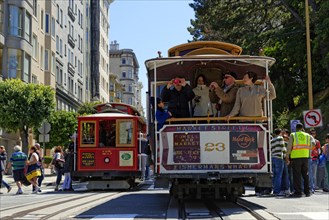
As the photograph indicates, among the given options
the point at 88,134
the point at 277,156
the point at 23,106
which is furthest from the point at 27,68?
the point at 277,156

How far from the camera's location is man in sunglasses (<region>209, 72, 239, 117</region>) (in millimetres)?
10945

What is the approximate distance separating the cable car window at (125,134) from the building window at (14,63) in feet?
68.0

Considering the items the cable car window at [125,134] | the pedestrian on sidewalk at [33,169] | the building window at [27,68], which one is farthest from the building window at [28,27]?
the cable car window at [125,134]

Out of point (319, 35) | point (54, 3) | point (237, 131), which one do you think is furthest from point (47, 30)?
point (237, 131)

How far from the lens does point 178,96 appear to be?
11008 mm

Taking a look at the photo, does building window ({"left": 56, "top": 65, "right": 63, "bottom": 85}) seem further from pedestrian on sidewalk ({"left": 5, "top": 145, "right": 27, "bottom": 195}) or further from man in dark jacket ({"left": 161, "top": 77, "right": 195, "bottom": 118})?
man in dark jacket ({"left": 161, "top": 77, "right": 195, "bottom": 118})

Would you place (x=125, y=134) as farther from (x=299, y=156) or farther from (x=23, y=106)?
(x=23, y=106)

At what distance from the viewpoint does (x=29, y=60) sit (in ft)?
132

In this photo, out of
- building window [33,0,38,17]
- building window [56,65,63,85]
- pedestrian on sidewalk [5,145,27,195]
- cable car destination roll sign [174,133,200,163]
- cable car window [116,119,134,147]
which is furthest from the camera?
building window [56,65,63,85]

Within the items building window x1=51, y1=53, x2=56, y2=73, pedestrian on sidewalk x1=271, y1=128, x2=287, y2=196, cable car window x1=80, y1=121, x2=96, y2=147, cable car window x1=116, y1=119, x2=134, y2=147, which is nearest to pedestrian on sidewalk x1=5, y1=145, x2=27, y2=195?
cable car window x1=80, y1=121, x2=96, y2=147

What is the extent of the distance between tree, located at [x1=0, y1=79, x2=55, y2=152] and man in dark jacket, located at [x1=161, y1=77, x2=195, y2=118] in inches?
868

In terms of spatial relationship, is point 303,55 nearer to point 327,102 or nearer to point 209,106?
point 327,102

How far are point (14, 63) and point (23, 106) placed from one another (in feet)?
23.8

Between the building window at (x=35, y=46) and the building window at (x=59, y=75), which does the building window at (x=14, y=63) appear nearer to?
the building window at (x=35, y=46)
